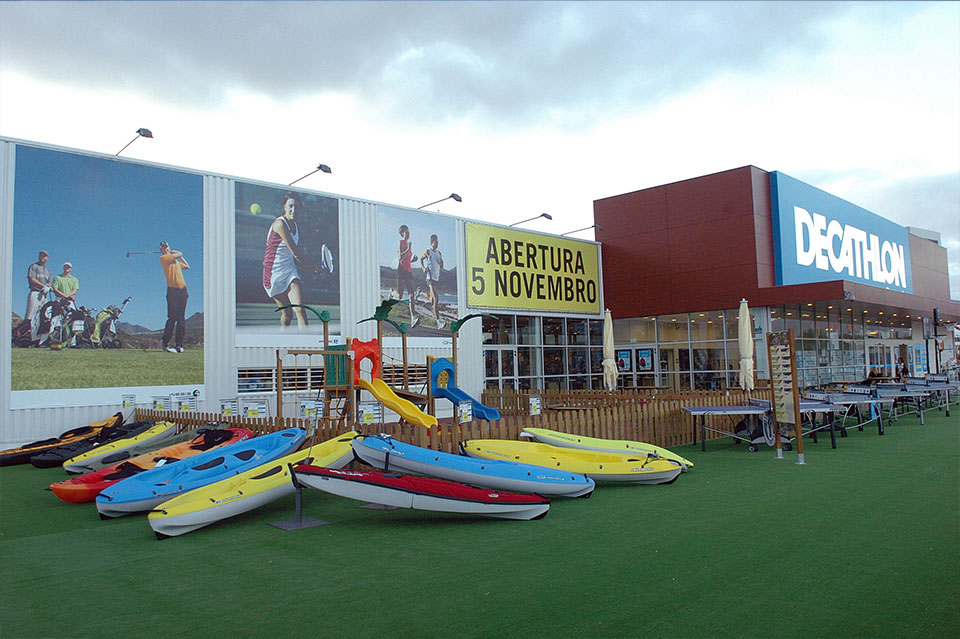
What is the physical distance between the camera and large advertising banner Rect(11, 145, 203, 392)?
15.0 meters

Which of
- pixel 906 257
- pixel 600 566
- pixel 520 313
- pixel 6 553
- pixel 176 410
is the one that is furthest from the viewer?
pixel 906 257

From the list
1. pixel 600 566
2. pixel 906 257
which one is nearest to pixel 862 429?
pixel 600 566

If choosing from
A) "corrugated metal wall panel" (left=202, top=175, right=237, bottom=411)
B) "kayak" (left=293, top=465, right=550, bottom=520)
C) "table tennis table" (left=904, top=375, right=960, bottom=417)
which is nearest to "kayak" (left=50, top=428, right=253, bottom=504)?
"kayak" (left=293, top=465, right=550, bottom=520)

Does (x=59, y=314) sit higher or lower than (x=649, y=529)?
higher

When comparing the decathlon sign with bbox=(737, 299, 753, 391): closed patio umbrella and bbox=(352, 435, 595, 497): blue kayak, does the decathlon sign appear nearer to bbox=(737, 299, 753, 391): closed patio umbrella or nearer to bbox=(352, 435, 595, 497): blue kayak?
bbox=(737, 299, 753, 391): closed patio umbrella

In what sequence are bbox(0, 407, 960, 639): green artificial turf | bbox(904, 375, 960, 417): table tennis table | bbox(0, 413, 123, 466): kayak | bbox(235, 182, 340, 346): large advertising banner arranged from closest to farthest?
1. bbox(0, 407, 960, 639): green artificial turf
2. bbox(0, 413, 123, 466): kayak
3. bbox(235, 182, 340, 346): large advertising banner
4. bbox(904, 375, 960, 417): table tennis table

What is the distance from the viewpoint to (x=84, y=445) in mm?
13328

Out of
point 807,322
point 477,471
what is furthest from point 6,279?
point 807,322

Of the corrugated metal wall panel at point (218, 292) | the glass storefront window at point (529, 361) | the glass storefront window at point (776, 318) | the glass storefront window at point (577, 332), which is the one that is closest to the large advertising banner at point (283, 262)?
the corrugated metal wall panel at point (218, 292)

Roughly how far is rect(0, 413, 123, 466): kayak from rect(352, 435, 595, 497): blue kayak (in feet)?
27.6

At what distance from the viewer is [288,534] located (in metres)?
7.19

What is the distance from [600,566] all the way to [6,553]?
5.68m

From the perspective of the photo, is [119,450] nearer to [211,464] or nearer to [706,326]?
[211,464]

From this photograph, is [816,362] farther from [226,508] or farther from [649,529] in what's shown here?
[226,508]
